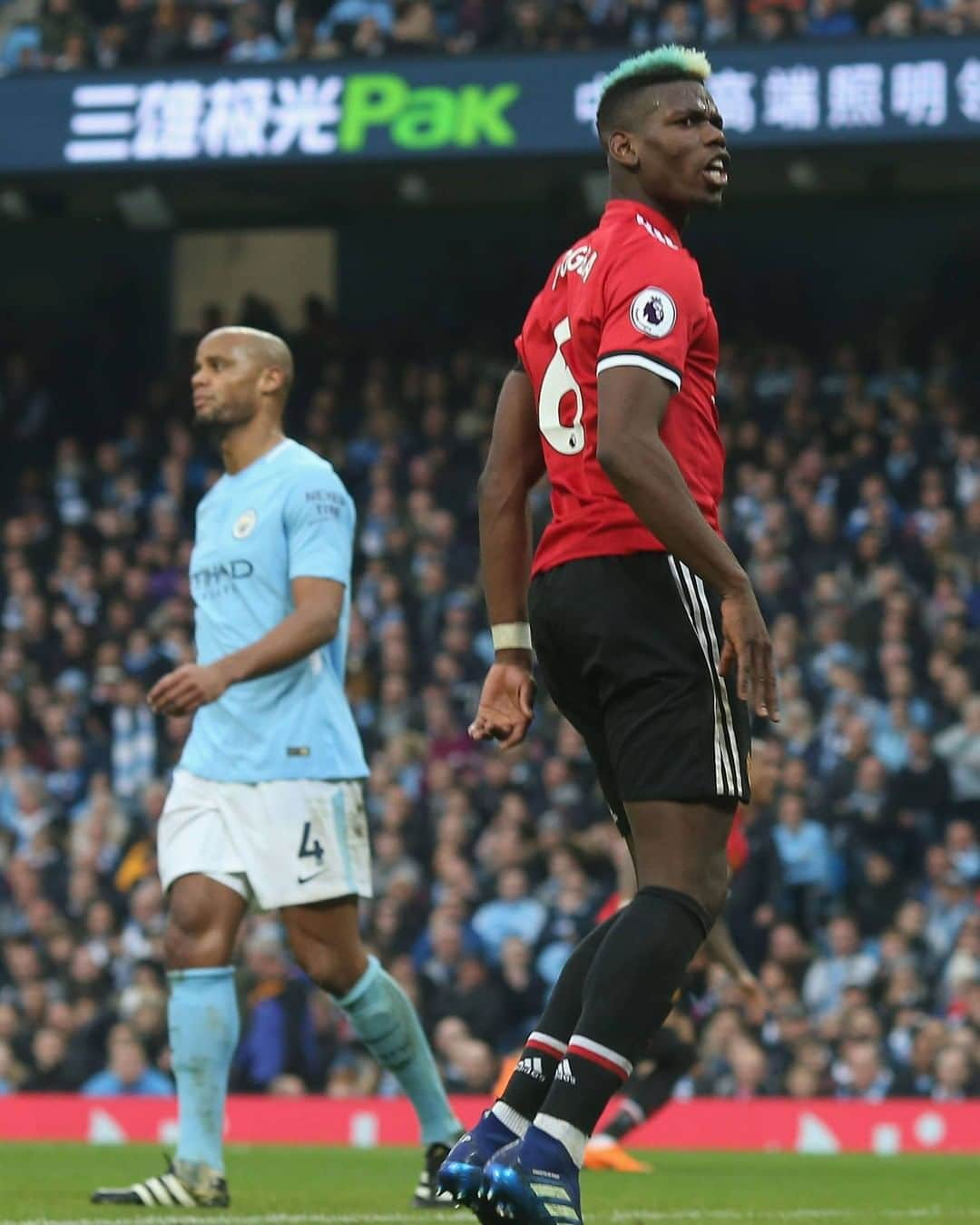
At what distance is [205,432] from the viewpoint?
20.0 m

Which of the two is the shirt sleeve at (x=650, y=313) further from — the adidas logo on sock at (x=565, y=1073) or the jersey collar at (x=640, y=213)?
the adidas logo on sock at (x=565, y=1073)

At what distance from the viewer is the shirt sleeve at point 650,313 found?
455cm

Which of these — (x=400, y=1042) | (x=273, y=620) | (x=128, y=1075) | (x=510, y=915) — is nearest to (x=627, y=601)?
(x=273, y=620)

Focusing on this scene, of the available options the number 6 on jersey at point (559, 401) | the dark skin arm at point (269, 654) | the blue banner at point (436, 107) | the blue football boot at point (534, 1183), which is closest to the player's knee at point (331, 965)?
the dark skin arm at point (269, 654)

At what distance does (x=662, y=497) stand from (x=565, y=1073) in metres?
1.06

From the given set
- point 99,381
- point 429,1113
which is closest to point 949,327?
point 99,381

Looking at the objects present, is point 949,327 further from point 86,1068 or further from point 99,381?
point 86,1068

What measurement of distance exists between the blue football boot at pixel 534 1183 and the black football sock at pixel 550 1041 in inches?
11.9

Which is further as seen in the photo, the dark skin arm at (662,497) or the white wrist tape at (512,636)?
the white wrist tape at (512,636)

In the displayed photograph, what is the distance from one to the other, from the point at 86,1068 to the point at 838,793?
4.66 m

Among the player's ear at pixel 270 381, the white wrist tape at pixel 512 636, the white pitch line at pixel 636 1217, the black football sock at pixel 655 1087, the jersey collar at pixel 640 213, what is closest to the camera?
the jersey collar at pixel 640 213

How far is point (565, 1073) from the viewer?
173 inches

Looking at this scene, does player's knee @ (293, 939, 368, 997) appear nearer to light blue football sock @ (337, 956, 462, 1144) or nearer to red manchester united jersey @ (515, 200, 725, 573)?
light blue football sock @ (337, 956, 462, 1144)

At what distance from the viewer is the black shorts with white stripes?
4.52 metres
